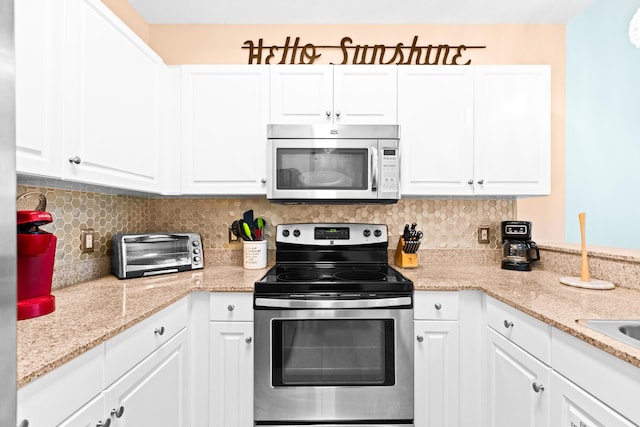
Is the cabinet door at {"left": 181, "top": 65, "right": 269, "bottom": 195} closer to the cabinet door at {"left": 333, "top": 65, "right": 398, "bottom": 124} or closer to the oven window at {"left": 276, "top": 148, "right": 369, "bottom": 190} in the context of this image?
the oven window at {"left": 276, "top": 148, "right": 369, "bottom": 190}

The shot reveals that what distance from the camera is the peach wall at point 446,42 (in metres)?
2.39

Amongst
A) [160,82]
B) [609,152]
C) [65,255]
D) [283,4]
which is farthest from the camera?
[609,152]

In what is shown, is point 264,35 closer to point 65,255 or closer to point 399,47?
point 399,47

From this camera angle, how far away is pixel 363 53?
7.75 feet

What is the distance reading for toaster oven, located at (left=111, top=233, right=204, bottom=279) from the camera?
1871 millimetres

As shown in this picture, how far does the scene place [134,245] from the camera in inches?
75.7

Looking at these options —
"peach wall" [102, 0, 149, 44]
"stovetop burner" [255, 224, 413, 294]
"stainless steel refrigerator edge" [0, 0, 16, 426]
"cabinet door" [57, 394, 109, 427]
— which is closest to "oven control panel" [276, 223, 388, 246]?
"stovetop burner" [255, 224, 413, 294]

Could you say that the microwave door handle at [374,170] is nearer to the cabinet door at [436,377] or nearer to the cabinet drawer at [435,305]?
the cabinet drawer at [435,305]

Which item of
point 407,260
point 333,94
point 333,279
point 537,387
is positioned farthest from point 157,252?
point 537,387

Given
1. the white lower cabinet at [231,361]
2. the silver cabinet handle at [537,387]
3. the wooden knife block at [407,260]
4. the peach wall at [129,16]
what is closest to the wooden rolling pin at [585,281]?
the silver cabinet handle at [537,387]

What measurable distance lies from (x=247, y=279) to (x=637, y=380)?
1.55 metres

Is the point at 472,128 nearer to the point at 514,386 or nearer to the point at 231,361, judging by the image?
the point at 514,386

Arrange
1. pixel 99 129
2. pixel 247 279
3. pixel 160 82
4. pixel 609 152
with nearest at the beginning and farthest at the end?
pixel 99 129, pixel 247 279, pixel 160 82, pixel 609 152

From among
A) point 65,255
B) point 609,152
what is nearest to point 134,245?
point 65,255
